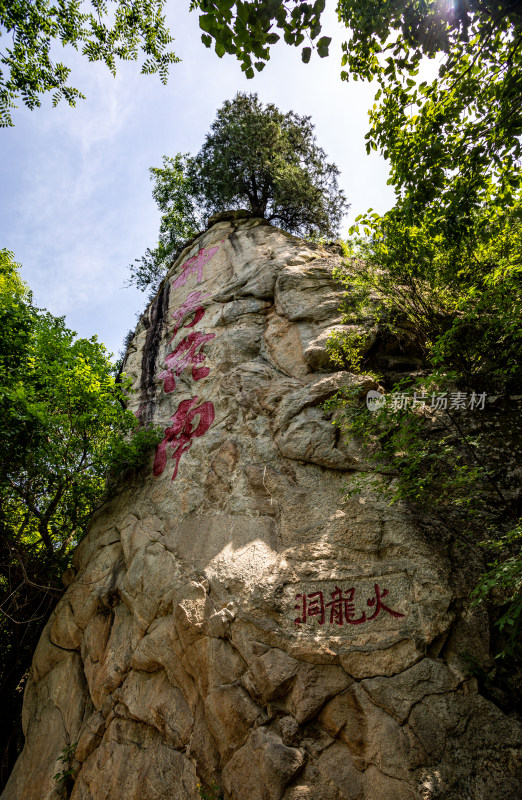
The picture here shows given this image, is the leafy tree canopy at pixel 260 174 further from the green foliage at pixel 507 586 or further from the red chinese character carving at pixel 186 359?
the green foliage at pixel 507 586

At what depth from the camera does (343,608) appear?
439 centimetres

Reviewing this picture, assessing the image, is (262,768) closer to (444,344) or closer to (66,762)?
(66,762)

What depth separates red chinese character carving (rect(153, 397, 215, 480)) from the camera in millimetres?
6871

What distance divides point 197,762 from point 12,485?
4.43 metres

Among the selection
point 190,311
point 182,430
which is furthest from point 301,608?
point 190,311

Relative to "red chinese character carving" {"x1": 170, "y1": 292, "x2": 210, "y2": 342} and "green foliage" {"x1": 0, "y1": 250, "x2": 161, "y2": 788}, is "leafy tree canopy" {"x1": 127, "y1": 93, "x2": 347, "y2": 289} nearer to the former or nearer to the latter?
"red chinese character carving" {"x1": 170, "y1": 292, "x2": 210, "y2": 342}

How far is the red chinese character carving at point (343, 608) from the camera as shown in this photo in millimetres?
4297

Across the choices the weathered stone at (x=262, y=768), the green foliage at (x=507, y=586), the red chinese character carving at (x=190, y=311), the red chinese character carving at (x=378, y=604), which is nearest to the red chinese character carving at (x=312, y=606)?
the red chinese character carving at (x=378, y=604)

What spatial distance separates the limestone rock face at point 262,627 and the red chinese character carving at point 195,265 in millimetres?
3132

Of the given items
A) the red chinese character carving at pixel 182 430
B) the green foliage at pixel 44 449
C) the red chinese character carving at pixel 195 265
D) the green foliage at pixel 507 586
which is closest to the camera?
the green foliage at pixel 507 586

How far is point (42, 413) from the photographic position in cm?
621

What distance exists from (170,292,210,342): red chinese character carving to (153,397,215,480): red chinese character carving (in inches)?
84.3

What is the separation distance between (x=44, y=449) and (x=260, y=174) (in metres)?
9.89

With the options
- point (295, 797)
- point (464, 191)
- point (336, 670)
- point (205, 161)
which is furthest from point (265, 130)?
point (295, 797)
